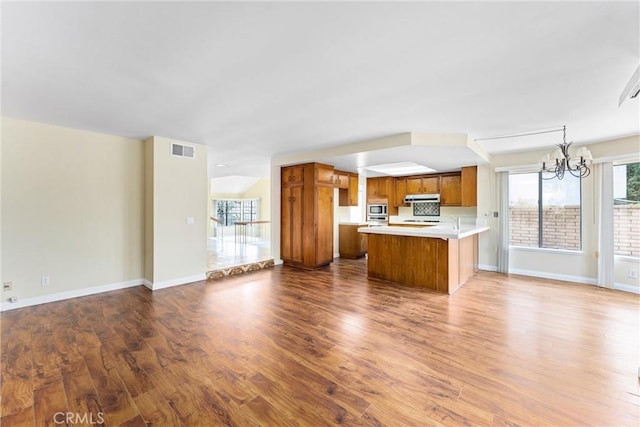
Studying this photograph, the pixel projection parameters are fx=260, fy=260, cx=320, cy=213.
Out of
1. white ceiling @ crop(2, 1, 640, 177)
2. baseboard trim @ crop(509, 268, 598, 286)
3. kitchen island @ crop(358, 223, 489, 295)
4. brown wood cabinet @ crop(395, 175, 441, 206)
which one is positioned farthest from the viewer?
brown wood cabinet @ crop(395, 175, 441, 206)

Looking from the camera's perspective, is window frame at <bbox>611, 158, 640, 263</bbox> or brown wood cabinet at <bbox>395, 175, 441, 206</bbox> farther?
brown wood cabinet at <bbox>395, 175, 441, 206</bbox>

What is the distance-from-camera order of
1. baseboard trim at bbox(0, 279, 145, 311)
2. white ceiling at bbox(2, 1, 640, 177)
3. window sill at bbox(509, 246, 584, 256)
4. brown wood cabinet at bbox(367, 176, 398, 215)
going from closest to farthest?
1. white ceiling at bbox(2, 1, 640, 177)
2. baseboard trim at bbox(0, 279, 145, 311)
3. window sill at bbox(509, 246, 584, 256)
4. brown wood cabinet at bbox(367, 176, 398, 215)

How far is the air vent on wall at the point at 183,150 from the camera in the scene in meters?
4.35

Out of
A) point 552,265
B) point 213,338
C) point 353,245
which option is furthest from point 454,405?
point 353,245

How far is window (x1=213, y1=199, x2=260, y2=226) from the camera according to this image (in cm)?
1129

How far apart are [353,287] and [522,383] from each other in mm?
2577

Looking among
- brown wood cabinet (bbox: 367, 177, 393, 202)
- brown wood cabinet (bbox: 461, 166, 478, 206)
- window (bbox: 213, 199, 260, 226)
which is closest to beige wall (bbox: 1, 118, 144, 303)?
brown wood cabinet (bbox: 367, 177, 393, 202)

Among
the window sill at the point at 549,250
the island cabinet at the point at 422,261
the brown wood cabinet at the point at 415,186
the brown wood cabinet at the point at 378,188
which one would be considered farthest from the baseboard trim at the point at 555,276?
the brown wood cabinet at the point at 378,188

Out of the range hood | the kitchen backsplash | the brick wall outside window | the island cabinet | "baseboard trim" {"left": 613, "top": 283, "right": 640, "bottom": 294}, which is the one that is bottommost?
"baseboard trim" {"left": 613, "top": 283, "right": 640, "bottom": 294}

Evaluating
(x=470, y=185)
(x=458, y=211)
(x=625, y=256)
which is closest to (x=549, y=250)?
(x=625, y=256)

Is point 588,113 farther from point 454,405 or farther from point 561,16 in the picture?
point 454,405

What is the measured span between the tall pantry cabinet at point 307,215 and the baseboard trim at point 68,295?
2.87m

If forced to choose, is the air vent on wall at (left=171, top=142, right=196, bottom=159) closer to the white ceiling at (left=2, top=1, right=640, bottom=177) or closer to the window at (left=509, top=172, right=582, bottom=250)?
the white ceiling at (left=2, top=1, right=640, bottom=177)

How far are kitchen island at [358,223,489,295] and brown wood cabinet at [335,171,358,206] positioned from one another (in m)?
2.13
